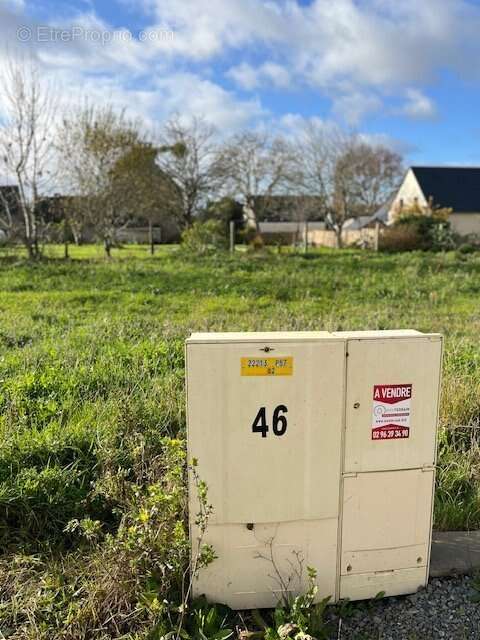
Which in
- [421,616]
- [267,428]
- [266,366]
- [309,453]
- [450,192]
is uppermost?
[450,192]

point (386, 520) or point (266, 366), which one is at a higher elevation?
point (266, 366)

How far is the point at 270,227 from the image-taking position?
47562 millimetres

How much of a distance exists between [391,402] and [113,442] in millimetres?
1820

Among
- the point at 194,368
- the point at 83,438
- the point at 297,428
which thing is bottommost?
the point at 83,438

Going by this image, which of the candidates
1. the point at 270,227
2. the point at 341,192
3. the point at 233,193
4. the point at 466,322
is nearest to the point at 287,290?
the point at 466,322

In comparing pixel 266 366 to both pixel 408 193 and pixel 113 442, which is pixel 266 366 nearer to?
pixel 113 442

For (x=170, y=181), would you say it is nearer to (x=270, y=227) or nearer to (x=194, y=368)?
(x=270, y=227)

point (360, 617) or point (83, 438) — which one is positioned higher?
point (83, 438)

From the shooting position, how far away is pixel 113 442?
3.21 meters

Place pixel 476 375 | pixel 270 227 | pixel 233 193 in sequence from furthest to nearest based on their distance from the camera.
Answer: pixel 270 227
pixel 233 193
pixel 476 375

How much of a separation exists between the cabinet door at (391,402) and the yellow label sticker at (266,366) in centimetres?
26

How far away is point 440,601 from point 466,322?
5.52 metres

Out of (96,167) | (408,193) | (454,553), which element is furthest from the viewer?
(408,193)

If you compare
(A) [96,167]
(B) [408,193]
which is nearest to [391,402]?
(A) [96,167]
